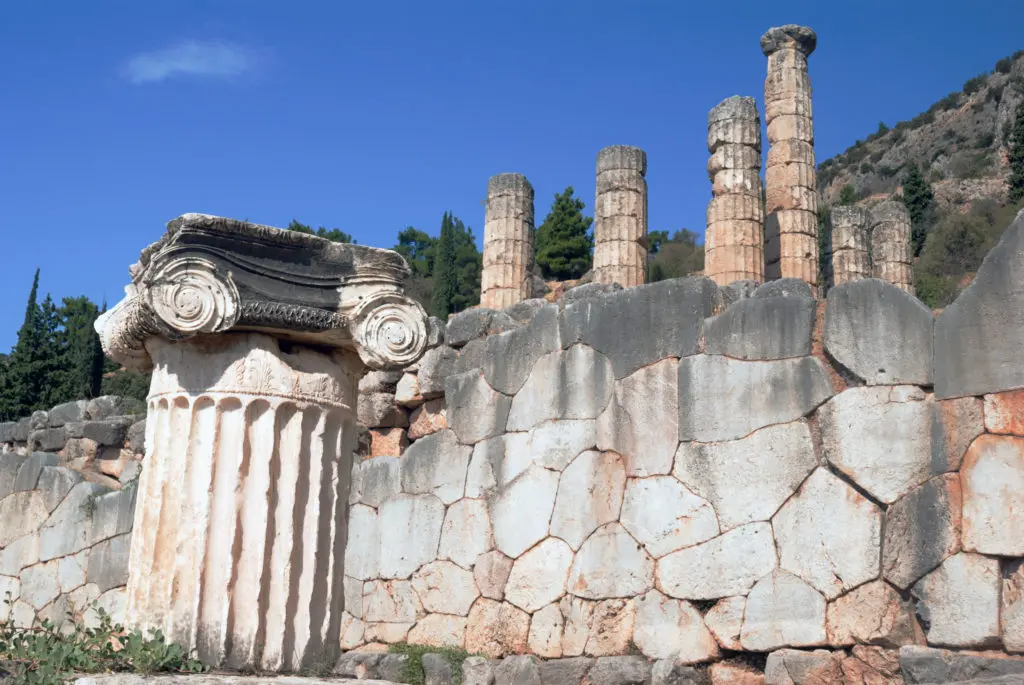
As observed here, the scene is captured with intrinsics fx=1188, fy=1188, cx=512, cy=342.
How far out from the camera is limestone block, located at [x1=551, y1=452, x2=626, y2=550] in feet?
23.9

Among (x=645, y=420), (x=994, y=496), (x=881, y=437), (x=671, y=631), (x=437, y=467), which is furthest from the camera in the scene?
(x=437, y=467)

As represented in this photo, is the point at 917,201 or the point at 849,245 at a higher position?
the point at 917,201

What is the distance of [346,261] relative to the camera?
4.90 metres

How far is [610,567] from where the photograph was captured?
7188 millimetres

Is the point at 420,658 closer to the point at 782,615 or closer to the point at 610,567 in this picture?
the point at 610,567

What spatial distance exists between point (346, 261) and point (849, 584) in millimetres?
3081

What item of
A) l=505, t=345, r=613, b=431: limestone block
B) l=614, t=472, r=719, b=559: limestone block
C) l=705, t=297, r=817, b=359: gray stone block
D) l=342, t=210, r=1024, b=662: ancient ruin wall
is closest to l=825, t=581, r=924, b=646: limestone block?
Result: l=342, t=210, r=1024, b=662: ancient ruin wall

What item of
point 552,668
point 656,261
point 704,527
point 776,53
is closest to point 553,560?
point 552,668

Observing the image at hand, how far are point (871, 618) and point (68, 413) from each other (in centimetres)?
988

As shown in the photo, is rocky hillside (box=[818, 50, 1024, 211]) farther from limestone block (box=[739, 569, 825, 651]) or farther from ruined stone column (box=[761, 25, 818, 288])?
limestone block (box=[739, 569, 825, 651])

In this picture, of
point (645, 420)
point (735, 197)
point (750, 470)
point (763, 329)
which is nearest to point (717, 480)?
point (750, 470)

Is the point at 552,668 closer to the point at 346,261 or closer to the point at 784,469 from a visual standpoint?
the point at 784,469

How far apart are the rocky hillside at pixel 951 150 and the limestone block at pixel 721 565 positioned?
112 feet

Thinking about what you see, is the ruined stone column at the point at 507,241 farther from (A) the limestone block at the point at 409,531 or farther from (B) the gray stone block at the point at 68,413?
(A) the limestone block at the point at 409,531
